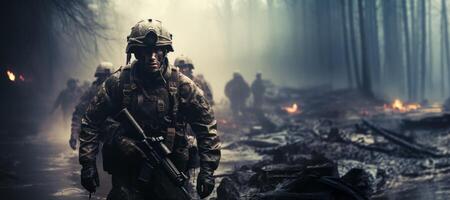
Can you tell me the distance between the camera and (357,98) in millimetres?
24953

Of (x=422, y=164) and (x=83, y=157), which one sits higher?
(x=83, y=157)

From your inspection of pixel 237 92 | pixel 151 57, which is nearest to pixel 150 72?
pixel 151 57

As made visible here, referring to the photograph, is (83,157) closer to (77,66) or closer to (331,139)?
(331,139)

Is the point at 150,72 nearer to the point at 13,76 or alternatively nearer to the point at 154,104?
the point at 154,104

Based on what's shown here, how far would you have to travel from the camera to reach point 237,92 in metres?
20.9

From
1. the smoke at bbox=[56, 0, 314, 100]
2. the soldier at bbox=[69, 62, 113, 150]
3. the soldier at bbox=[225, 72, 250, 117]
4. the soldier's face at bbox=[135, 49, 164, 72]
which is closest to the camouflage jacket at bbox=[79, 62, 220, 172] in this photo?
the soldier's face at bbox=[135, 49, 164, 72]

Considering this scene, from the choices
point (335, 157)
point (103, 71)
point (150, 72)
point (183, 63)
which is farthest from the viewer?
point (335, 157)

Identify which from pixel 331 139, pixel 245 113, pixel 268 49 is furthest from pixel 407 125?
pixel 268 49

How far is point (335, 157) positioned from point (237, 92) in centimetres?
1074

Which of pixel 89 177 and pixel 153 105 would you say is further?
pixel 153 105

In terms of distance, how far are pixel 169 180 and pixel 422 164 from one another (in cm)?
660

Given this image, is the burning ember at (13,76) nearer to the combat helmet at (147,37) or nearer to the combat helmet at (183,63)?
the combat helmet at (183,63)

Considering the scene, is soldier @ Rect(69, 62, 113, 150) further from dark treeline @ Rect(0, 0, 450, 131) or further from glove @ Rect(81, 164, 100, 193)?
dark treeline @ Rect(0, 0, 450, 131)

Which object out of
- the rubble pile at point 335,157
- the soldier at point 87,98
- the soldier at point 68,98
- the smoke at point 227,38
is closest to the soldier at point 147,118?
the rubble pile at point 335,157
